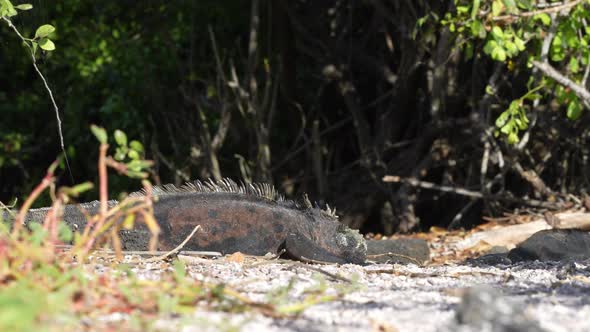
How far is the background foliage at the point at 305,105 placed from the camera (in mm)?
8367

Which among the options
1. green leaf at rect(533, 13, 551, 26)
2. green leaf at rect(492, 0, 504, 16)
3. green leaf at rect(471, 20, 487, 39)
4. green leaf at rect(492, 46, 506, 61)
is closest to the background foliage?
green leaf at rect(533, 13, 551, 26)

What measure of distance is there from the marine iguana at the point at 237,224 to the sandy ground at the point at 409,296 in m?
0.43

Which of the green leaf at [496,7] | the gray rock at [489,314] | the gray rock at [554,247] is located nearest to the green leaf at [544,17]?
the green leaf at [496,7]

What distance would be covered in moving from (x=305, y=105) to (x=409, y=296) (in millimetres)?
7363

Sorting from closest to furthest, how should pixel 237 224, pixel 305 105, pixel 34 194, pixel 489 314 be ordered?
pixel 489 314 → pixel 34 194 → pixel 237 224 → pixel 305 105

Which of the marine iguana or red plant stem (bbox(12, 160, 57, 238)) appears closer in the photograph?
red plant stem (bbox(12, 160, 57, 238))

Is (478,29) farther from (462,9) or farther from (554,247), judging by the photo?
(554,247)

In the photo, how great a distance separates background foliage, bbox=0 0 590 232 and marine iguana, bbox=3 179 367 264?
340 cm

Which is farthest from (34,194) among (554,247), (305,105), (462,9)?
(305,105)

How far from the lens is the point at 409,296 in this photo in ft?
9.39

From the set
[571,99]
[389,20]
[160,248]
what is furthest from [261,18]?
[160,248]

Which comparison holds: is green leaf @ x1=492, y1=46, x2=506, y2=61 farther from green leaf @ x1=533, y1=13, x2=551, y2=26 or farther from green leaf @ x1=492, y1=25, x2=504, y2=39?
green leaf @ x1=533, y1=13, x2=551, y2=26

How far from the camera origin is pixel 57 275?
7.89 feet

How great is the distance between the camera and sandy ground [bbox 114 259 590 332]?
210cm
